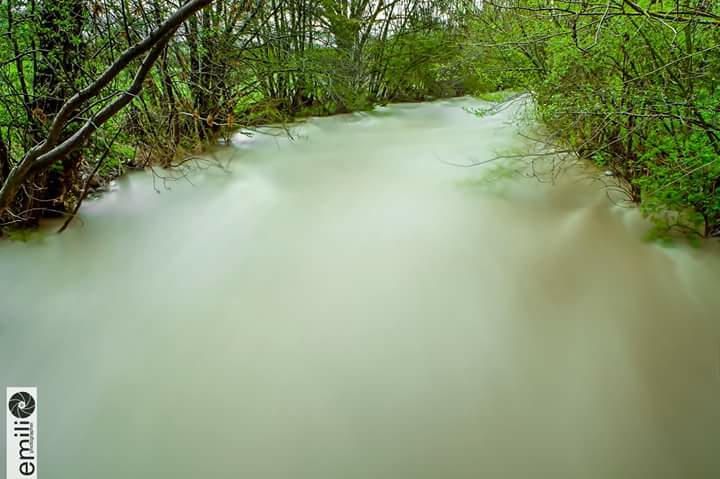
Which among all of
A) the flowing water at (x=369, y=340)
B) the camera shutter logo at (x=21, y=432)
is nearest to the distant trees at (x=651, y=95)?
the flowing water at (x=369, y=340)

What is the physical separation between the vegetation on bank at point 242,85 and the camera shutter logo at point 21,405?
1.84 feet

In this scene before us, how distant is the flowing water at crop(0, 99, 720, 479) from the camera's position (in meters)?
1.06

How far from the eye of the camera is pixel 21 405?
116 cm

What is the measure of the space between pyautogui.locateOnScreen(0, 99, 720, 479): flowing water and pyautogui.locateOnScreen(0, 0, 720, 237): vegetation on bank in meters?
0.23

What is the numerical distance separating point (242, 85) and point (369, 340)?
2.52 metres

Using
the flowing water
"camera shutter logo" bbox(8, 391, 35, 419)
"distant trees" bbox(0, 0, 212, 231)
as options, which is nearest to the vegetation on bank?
"distant trees" bbox(0, 0, 212, 231)

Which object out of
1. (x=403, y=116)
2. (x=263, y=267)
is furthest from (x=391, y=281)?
(x=403, y=116)

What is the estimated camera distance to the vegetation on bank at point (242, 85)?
1330 millimetres

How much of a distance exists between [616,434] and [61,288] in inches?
72.9

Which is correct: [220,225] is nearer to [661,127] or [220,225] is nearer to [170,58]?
[170,58]

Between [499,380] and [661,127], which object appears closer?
[499,380]

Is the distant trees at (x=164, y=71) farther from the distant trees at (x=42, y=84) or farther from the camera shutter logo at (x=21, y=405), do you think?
the camera shutter logo at (x=21, y=405)

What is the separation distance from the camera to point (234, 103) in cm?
303

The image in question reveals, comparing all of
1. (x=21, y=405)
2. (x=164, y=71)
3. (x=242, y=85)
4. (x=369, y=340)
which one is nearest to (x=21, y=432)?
(x=21, y=405)
